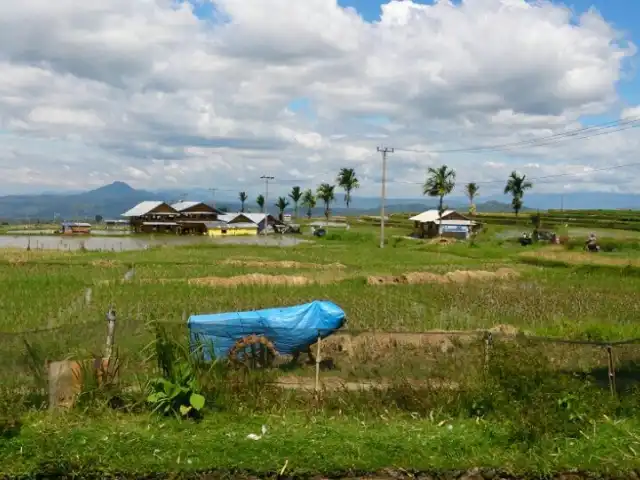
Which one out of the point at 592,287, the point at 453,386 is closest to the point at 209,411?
the point at 453,386

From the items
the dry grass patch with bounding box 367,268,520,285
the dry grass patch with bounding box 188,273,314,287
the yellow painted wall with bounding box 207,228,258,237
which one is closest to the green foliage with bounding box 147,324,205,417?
the dry grass patch with bounding box 188,273,314,287

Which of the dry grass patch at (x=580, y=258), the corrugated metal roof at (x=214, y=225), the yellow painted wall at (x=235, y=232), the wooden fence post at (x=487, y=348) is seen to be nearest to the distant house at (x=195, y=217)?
the corrugated metal roof at (x=214, y=225)

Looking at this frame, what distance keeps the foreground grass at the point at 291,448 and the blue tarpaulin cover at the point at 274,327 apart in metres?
1.41

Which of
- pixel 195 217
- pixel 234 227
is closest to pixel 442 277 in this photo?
pixel 234 227

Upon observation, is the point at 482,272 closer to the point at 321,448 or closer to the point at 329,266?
the point at 329,266

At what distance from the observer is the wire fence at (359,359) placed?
690 cm

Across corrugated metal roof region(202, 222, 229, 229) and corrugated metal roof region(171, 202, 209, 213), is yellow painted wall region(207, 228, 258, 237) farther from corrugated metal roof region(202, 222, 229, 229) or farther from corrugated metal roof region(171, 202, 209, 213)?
corrugated metal roof region(171, 202, 209, 213)

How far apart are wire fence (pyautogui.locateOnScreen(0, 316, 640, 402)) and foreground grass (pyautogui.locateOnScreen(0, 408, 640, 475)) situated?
796 millimetres

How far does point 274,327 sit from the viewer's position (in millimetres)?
9008

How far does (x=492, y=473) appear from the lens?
5.54m

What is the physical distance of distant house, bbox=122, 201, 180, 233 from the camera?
250 ft

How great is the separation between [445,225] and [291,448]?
56242 millimetres

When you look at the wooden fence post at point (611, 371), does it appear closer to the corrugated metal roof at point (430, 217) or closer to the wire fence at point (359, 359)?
the wire fence at point (359, 359)

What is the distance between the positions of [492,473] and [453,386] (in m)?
1.52
